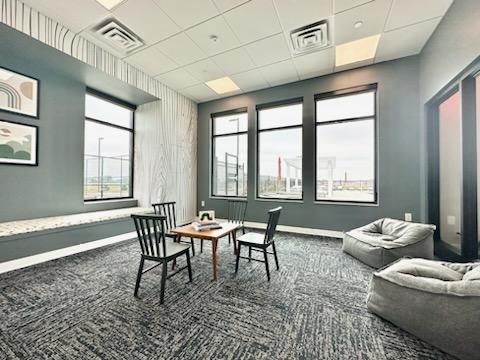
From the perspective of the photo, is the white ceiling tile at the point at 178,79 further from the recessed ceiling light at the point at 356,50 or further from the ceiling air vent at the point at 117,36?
the recessed ceiling light at the point at 356,50

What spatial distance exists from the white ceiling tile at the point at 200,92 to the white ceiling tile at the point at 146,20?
163cm

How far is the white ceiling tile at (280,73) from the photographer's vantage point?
378 centimetres

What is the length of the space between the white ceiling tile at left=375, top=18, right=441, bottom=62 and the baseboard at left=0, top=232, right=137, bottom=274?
568cm

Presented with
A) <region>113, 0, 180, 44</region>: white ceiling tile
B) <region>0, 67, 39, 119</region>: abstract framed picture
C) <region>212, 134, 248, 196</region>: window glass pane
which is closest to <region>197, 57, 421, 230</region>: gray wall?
<region>212, 134, 248, 196</region>: window glass pane

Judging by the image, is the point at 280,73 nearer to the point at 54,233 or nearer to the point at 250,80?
the point at 250,80

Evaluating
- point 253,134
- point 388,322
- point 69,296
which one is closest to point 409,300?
point 388,322

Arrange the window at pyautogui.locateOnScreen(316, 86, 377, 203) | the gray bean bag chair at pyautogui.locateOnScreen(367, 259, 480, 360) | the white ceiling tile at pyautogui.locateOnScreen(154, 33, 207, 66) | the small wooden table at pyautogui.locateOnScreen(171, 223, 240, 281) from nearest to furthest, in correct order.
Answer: the gray bean bag chair at pyautogui.locateOnScreen(367, 259, 480, 360) < the small wooden table at pyautogui.locateOnScreen(171, 223, 240, 281) < the white ceiling tile at pyautogui.locateOnScreen(154, 33, 207, 66) < the window at pyautogui.locateOnScreen(316, 86, 377, 203)

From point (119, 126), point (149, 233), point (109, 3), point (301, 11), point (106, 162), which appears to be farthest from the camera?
point (119, 126)

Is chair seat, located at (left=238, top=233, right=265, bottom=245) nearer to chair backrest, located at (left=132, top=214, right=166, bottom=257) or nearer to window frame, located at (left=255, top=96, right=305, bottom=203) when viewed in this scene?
chair backrest, located at (left=132, top=214, right=166, bottom=257)

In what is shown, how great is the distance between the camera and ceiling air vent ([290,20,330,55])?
2.82 metres

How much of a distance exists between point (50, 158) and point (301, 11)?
4.37 m

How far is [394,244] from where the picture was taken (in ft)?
8.29

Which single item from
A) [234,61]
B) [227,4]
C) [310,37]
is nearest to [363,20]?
[310,37]

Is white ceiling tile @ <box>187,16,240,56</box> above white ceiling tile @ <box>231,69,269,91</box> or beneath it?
beneath
